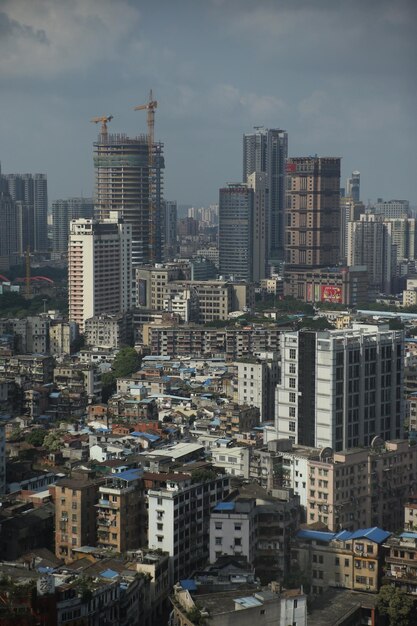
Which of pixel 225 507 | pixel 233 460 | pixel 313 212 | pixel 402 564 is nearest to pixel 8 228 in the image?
pixel 313 212

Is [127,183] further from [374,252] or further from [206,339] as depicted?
[206,339]

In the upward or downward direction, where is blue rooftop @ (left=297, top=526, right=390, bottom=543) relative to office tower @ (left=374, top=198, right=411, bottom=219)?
downward

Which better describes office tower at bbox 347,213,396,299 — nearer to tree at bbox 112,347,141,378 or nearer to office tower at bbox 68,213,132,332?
office tower at bbox 68,213,132,332

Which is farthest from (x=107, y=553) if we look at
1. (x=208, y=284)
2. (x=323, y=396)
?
(x=208, y=284)

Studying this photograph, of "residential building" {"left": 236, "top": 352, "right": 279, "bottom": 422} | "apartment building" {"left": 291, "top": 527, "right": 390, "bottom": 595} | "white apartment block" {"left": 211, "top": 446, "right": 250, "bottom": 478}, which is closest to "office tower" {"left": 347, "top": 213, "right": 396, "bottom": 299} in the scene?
"residential building" {"left": 236, "top": 352, "right": 279, "bottom": 422}

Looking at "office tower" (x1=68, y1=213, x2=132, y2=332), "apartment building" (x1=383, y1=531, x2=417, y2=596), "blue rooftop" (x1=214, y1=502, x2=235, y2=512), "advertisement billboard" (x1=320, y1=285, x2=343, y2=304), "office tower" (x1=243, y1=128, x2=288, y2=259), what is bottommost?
"apartment building" (x1=383, y1=531, x2=417, y2=596)

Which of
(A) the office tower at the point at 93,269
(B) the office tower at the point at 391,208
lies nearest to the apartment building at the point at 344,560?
(A) the office tower at the point at 93,269

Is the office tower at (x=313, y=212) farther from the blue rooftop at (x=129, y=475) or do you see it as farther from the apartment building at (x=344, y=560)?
the apartment building at (x=344, y=560)
